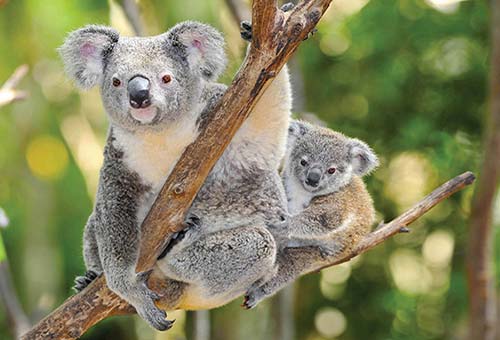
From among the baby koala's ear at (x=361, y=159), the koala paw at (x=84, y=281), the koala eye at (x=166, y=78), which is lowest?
the baby koala's ear at (x=361, y=159)

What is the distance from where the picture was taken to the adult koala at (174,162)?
315 cm

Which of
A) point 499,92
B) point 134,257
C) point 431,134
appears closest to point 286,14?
point 134,257

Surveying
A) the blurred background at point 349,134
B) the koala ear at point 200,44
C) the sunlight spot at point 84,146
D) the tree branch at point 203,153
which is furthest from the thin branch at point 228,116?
the sunlight spot at point 84,146

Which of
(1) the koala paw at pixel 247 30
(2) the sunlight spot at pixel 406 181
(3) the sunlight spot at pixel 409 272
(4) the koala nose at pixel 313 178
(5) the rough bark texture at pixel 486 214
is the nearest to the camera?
(1) the koala paw at pixel 247 30

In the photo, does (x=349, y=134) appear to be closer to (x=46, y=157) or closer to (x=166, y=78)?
(x=46, y=157)

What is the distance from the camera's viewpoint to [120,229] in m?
3.26

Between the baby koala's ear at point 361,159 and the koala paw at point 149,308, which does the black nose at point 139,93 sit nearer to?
the koala paw at point 149,308

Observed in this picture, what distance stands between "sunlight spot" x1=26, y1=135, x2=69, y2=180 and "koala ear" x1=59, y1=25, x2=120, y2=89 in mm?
5585

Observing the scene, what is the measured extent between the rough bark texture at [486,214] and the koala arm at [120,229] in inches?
136

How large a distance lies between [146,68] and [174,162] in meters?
0.41

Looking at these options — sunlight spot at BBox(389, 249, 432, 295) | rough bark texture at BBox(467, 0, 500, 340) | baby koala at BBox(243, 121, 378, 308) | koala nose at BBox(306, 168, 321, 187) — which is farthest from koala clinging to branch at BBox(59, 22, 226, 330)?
sunlight spot at BBox(389, 249, 432, 295)

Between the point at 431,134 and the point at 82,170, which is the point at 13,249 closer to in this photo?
the point at 82,170

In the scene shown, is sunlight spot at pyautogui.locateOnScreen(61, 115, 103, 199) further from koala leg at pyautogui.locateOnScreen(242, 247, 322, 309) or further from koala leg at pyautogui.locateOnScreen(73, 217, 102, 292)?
koala leg at pyautogui.locateOnScreen(242, 247, 322, 309)

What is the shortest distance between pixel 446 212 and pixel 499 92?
247 centimetres
